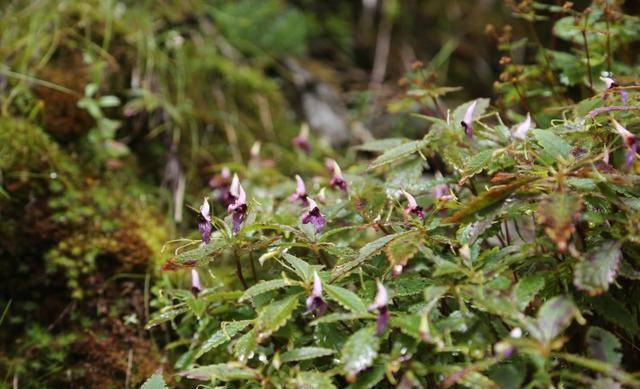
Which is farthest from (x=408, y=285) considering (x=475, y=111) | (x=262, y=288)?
(x=475, y=111)

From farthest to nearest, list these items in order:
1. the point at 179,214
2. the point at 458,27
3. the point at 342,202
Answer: the point at 458,27 → the point at 179,214 → the point at 342,202

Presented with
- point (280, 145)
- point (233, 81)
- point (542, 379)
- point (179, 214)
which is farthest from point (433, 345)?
point (233, 81)

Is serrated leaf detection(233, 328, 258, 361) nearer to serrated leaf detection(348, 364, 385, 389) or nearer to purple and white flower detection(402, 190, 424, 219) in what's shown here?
serrated leaf detection(348, 364, 385, 389)

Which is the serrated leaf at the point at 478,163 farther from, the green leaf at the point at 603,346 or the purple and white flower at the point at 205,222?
the purple and white flower at the point at 205,222

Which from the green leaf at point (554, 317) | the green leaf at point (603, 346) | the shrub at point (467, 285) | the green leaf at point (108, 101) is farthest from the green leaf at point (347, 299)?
the green leaf at point (108, 101)

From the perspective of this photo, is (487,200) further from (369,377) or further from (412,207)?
(369,377)

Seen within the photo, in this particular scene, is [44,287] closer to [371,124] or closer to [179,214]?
[179,214]
